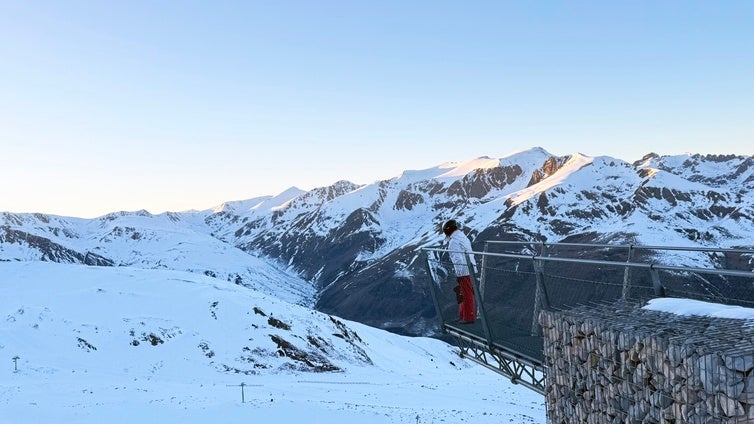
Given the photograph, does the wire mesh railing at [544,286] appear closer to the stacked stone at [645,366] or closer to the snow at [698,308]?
the snow at [698,308]

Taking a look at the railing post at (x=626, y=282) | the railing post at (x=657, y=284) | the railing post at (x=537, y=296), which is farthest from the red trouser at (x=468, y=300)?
the railing post at (x=657, y=284)

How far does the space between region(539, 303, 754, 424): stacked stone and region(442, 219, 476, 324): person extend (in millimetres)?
2747

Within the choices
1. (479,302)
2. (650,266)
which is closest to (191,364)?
(479,302)

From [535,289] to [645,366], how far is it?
4.71 meters

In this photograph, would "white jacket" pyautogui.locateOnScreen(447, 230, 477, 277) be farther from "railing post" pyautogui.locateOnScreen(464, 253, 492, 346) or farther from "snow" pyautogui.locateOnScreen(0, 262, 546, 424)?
"snow" pyautogui.locateOnScreen(0, 262, 546, 424)

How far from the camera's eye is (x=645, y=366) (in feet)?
22.5

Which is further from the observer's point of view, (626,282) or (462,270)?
(462,270)

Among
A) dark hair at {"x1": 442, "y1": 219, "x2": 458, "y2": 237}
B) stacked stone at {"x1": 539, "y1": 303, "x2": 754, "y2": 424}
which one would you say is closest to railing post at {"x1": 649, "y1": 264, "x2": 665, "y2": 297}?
stacked stone at {"x1": 539, "y1": 303, "x2": 754, "y2": 424}

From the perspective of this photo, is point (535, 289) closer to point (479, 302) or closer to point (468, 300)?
point (479, 302)

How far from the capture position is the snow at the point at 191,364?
73.7ft

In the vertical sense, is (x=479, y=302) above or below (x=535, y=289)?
below

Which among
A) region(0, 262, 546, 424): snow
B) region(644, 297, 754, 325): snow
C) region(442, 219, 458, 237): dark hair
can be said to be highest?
region(442, 219, 458, 237): dark hair

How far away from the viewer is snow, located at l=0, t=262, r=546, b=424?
22.5 m

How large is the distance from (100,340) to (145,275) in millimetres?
21514
